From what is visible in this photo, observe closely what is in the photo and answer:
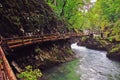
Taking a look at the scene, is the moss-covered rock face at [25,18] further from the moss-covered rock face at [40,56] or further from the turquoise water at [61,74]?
the turquoise water at [61,74]

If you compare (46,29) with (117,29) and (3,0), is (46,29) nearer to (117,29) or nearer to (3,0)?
(3,0)

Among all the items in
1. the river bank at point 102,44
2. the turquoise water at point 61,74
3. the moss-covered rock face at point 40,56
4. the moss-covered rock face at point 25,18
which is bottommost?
the river bank at point 102,44

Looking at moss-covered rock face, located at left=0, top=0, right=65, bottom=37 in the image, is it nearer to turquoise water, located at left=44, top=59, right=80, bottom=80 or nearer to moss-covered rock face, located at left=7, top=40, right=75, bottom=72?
moss-covered rock face, located at left=7, top=40, right=75, bottom=72

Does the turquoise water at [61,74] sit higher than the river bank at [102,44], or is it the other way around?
the turquoise water at [61,74]

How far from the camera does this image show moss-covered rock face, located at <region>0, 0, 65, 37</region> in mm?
18344

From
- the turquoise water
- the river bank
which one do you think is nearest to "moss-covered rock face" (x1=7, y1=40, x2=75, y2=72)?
the turquoise water

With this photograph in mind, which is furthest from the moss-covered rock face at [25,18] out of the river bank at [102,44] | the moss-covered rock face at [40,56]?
the river bank at [102,44]

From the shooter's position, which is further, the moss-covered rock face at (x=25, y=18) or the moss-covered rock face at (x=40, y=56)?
the moss-covered rock face at (x=25, y=18)

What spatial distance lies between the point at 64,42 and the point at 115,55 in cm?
788

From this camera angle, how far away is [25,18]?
2184 cm

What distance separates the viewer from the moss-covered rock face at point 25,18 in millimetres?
18344

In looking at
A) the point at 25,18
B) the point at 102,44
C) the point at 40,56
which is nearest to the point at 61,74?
the point at 40,56

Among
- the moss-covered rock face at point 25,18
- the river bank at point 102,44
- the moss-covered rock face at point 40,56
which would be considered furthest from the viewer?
the river bank at point 102,44

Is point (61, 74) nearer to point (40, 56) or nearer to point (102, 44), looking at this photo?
point (40, 56)
